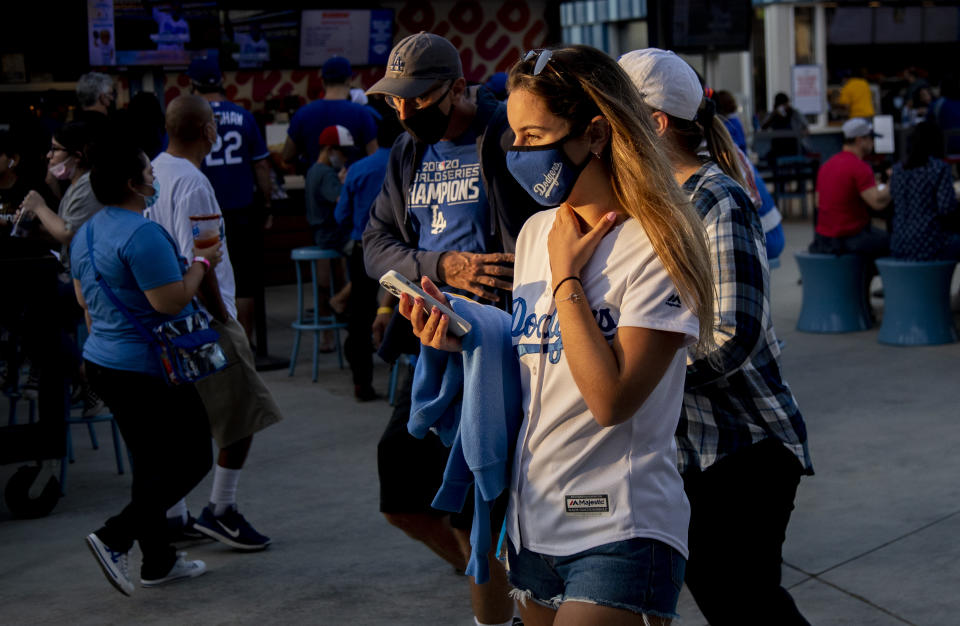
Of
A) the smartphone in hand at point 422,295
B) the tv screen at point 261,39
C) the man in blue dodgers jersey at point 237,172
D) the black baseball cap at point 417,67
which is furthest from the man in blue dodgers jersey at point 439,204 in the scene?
the tv screen at point 261,39

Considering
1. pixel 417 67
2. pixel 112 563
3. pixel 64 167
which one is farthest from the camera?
pixel 64 167

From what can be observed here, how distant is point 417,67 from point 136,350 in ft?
5.02

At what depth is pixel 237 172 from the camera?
27.1ft

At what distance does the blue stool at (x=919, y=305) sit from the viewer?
27.2 feet

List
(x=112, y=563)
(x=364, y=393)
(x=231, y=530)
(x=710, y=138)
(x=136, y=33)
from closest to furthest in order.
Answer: (x=710, y=138), (x=112, y=563), (x=231, y=530), (x=364, y=393), (x=136, y=33)

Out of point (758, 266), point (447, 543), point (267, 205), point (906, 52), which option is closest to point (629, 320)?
point (758, 266)

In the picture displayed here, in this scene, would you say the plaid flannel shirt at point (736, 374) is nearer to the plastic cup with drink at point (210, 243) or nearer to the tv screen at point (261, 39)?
the plastic cup with drink at point (210, 243)

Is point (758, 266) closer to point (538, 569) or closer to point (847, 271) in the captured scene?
point (538, 569)

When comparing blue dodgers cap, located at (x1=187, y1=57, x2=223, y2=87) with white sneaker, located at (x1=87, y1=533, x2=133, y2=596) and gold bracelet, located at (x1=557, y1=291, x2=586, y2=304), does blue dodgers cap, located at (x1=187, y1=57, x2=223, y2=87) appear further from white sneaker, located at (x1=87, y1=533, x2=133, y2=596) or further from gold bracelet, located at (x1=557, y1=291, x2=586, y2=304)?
gold bracelet, located at (x1=557, y1=291, x2=586, y2=304)

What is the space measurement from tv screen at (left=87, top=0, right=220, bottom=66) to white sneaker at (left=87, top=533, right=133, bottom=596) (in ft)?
17.8

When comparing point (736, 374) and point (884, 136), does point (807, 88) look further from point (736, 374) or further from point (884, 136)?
point (736, 374)

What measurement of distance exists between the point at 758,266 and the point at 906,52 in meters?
27.8

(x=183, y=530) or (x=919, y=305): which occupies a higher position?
(x=919, y=305)

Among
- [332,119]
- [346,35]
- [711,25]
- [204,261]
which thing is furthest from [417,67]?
[711,25]
